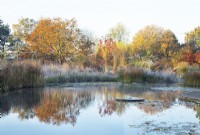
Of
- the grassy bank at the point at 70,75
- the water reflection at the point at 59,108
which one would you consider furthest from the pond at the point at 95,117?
the grassy bank at the point at 70,75

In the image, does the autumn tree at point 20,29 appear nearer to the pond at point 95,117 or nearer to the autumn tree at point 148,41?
the autumn tree at point 148,41

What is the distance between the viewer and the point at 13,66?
1445 centimetres

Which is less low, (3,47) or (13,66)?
(3,47)

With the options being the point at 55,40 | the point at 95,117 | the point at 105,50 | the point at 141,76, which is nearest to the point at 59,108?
the point at 95,117

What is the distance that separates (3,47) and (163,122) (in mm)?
31787

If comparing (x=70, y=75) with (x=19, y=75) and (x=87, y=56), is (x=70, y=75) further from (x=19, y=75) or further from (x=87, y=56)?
(x=87, y=56)

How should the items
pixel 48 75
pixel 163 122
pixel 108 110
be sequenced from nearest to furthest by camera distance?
pixel 163 122
pixel 108 110
pixel 48 75

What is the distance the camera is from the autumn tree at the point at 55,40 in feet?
96.5

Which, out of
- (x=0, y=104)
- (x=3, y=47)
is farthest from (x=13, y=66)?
(x=3, y=47)

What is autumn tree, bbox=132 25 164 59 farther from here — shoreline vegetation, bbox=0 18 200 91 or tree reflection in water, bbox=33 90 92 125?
tree reflection in water, bbox=33 90 92 125

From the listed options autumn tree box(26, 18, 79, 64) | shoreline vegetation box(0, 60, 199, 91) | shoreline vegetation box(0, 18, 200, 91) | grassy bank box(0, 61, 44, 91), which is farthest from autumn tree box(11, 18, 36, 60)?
grassy bank box(0, 61, 44, 91)

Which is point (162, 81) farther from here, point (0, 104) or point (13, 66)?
point (0, 104)

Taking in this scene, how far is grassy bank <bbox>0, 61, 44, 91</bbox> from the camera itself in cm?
1320

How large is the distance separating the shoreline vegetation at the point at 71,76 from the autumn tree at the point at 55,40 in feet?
23.0
